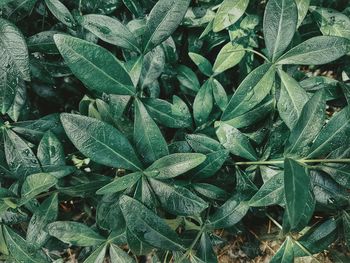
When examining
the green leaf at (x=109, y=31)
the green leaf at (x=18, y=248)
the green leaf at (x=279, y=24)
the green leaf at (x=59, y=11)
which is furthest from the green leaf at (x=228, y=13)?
the green leaf at (x=18, y=248)

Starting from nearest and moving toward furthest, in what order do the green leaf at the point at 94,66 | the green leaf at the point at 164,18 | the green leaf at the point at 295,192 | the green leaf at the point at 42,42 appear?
the green leaf at the point at 295,192
the green leaf at the point at 94,66
the green leaf at the point at 164,18
the green leaf at the point at 42,42

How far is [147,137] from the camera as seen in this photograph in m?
0.95

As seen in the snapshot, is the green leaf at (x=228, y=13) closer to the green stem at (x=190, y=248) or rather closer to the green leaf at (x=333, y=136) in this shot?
the green leaf at (x=333, y=136)

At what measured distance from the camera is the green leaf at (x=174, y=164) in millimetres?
891

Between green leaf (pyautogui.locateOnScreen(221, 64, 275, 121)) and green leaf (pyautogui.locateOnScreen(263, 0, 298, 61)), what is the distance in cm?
4

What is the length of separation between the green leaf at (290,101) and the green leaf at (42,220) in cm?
58

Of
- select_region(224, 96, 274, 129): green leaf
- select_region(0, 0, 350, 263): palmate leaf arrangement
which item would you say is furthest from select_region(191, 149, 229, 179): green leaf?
select_region(224, 96, 274, 129): green leaf

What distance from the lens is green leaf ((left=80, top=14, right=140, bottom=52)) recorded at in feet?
3.23

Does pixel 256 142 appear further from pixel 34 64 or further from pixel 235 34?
pixel 34 64

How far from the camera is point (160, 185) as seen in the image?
945mm

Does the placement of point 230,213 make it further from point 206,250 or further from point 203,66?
point 203,66

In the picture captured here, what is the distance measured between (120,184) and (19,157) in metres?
0.31

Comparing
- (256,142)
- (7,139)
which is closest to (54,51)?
(7,139)

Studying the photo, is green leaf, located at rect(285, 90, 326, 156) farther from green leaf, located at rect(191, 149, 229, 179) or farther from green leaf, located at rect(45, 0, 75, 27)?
green leaf, located at rect(45, 0, 75, 27)
